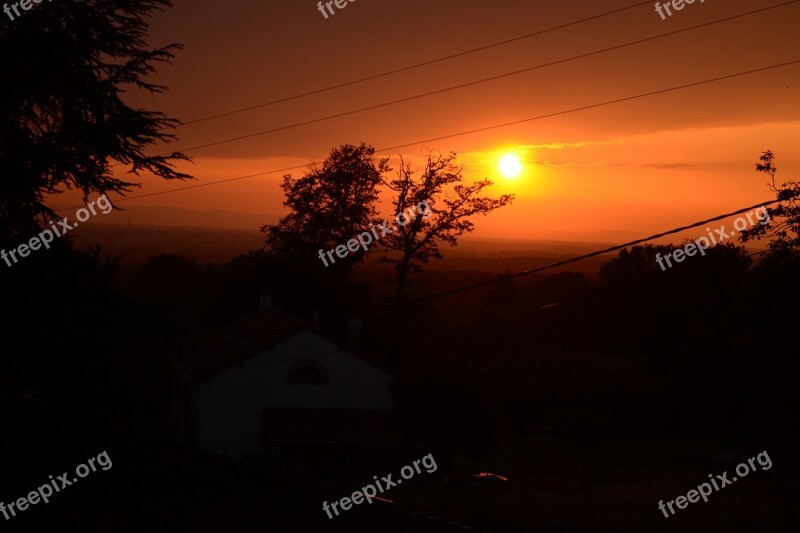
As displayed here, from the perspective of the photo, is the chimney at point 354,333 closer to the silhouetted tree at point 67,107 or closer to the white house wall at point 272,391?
the white house wall at point 272,391

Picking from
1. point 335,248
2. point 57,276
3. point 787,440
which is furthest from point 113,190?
point 335,248

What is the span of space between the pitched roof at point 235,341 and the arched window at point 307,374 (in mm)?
1809

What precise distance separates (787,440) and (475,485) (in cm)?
1475

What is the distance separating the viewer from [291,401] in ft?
142

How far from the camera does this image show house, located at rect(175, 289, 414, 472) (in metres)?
41.8

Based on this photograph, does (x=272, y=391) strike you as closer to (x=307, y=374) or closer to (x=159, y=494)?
(x=307, y=374)

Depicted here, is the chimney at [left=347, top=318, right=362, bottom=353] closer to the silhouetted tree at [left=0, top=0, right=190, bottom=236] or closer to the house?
the house

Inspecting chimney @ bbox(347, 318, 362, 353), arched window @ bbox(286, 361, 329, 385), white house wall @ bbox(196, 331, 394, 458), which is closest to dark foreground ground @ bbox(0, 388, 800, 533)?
white house wall @ bbox(196, 331, 394, 458)

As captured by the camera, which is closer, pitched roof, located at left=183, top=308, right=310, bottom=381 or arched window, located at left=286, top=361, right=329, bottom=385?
pitched roof, located at left=183, top=308, right=310, bottom=381

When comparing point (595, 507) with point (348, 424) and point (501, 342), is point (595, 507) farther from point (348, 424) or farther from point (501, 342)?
point (501, 342)

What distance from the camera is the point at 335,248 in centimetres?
6375

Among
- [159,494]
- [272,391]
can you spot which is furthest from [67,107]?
[272,391]

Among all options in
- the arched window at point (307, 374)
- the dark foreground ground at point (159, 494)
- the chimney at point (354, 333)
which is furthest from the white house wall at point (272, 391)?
the dark foreground ground at point (159, 494)

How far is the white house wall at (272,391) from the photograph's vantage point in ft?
139
